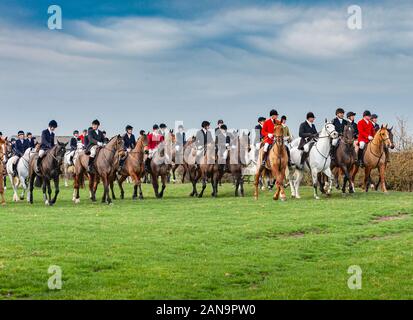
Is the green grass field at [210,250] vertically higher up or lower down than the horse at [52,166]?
lower down

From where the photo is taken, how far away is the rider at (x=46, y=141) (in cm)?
2817

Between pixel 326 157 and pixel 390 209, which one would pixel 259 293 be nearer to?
pixel 390 209

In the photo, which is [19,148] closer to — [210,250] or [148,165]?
[148,165]

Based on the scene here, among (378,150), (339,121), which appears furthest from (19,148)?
(378,150)

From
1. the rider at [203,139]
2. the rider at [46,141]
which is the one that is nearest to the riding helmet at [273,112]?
the rider at [203,139]

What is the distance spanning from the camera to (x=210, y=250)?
15.8m

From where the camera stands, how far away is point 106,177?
27.9m

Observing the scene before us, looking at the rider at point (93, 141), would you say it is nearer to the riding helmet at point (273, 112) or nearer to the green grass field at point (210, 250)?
the green grass field at point (210, 250)

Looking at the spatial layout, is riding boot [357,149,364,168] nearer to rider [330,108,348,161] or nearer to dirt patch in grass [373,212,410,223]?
rider [330,108,348,161]

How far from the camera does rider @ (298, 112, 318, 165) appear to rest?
2826cm

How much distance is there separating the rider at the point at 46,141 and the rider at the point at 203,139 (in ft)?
22.6

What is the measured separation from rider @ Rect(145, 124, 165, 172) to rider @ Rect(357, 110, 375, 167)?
907 centimetres

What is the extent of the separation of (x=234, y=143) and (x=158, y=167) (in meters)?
3.61
